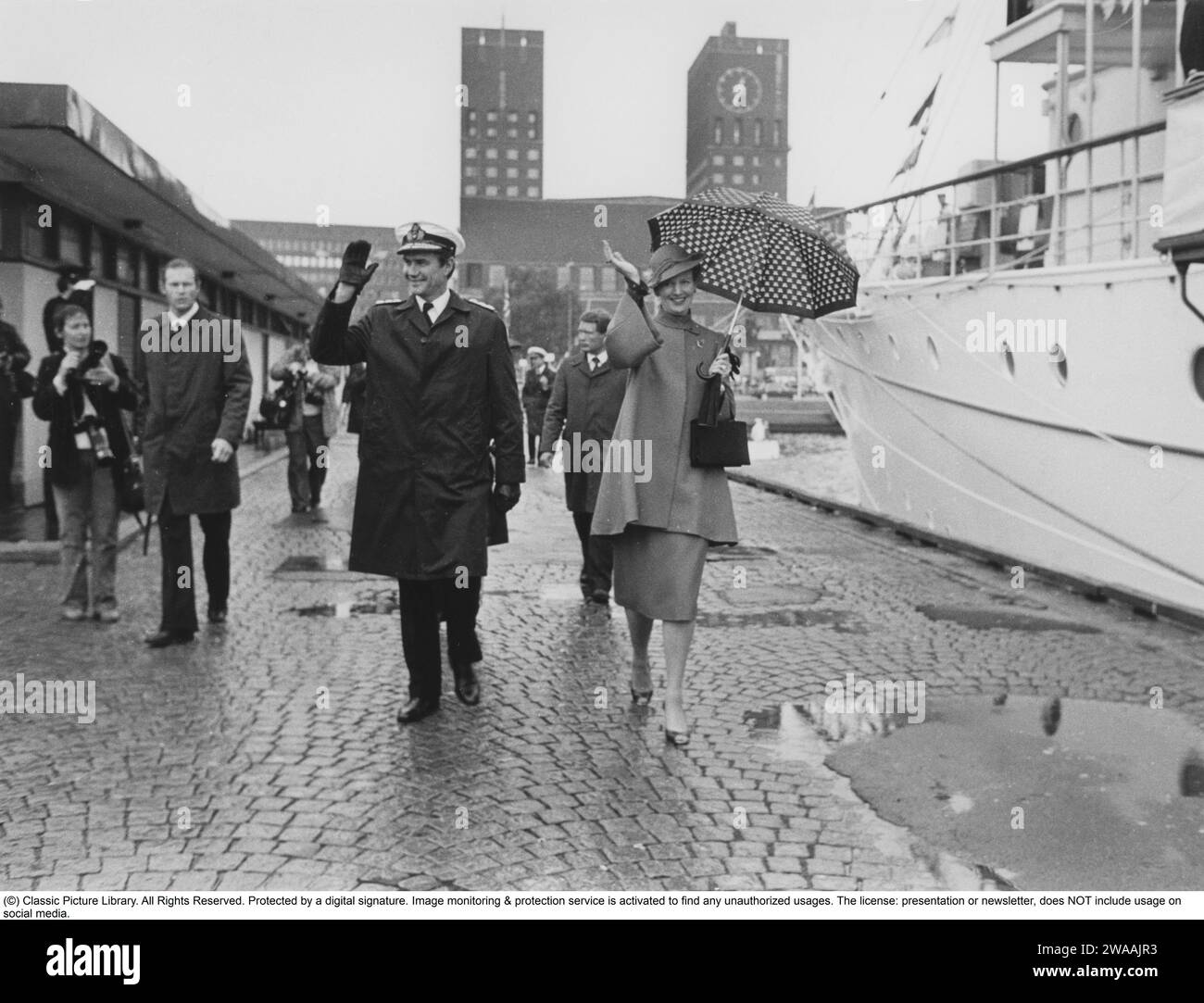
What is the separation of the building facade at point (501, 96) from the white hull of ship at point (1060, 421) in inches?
178

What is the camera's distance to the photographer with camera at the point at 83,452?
8.06 m

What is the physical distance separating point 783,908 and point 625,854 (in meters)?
0.70

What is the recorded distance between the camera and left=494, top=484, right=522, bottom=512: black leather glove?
6125mm

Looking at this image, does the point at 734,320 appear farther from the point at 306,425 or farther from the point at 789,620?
the point at 306,425

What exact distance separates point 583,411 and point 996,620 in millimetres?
A: 2769

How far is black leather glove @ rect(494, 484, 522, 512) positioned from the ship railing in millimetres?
6935

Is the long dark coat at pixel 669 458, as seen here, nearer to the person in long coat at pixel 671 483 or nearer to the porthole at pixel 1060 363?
the person in long coat at pixel 671 483

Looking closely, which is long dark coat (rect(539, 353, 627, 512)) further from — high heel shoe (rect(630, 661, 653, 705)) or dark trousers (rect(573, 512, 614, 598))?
high heel shoe (rect(630, 661, 653, 705))

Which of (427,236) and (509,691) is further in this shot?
(509,691)

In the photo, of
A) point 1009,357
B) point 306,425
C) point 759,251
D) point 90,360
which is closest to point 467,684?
point 759,251

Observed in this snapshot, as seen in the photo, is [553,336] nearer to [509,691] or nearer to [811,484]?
[811,484]

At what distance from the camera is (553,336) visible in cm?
9025

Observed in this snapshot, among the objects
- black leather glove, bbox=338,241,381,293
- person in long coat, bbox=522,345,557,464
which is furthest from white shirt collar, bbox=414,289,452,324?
person in long coat, bbox=522,345,557,464
